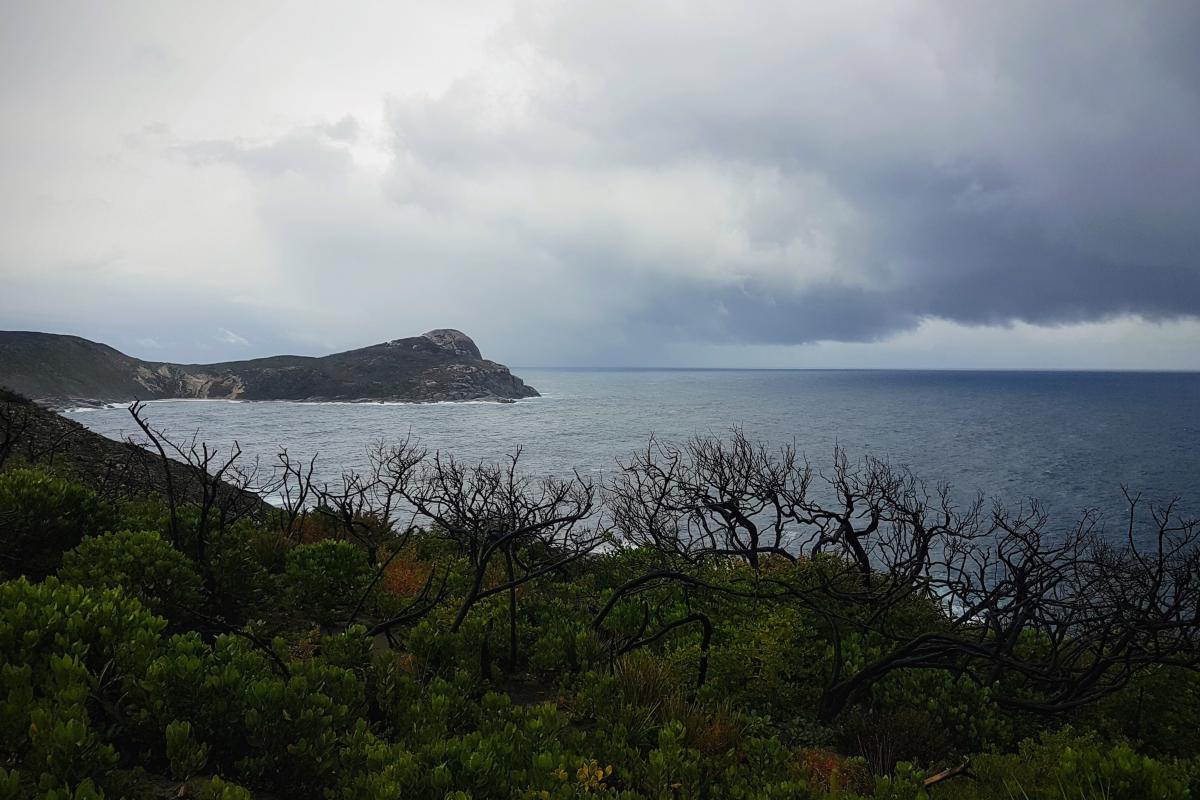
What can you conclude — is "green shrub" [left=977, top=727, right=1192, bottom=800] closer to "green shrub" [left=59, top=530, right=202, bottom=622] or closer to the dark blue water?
"green shrub" [left=59, top=530, right=202, bottom=622]

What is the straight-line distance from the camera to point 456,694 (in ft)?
19.2

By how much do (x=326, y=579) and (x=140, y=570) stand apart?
2.70 m

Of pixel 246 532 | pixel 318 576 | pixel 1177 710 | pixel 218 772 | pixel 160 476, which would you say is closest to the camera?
pixel 218 772

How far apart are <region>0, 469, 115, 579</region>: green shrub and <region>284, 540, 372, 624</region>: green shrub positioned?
2656 millimetres

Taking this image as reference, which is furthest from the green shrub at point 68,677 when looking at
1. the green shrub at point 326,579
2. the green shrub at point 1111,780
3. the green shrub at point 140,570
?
the green shrub at point 1111,780

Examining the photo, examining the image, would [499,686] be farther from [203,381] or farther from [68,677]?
[203,381]

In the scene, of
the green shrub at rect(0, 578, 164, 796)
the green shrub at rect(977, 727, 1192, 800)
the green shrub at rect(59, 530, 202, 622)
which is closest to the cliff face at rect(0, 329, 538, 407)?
the green shrub at rect(59, 530, 202, 622)

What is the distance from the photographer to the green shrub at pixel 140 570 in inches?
261

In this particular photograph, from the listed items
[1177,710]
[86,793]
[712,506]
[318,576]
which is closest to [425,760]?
[86,793]

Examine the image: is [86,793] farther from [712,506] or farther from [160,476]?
[160,476]

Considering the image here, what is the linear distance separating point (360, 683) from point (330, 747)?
47.8 inches

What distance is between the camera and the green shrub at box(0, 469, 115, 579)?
7.70m

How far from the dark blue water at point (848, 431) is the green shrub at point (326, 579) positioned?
55.9 meters

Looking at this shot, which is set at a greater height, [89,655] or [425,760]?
[89,655]
